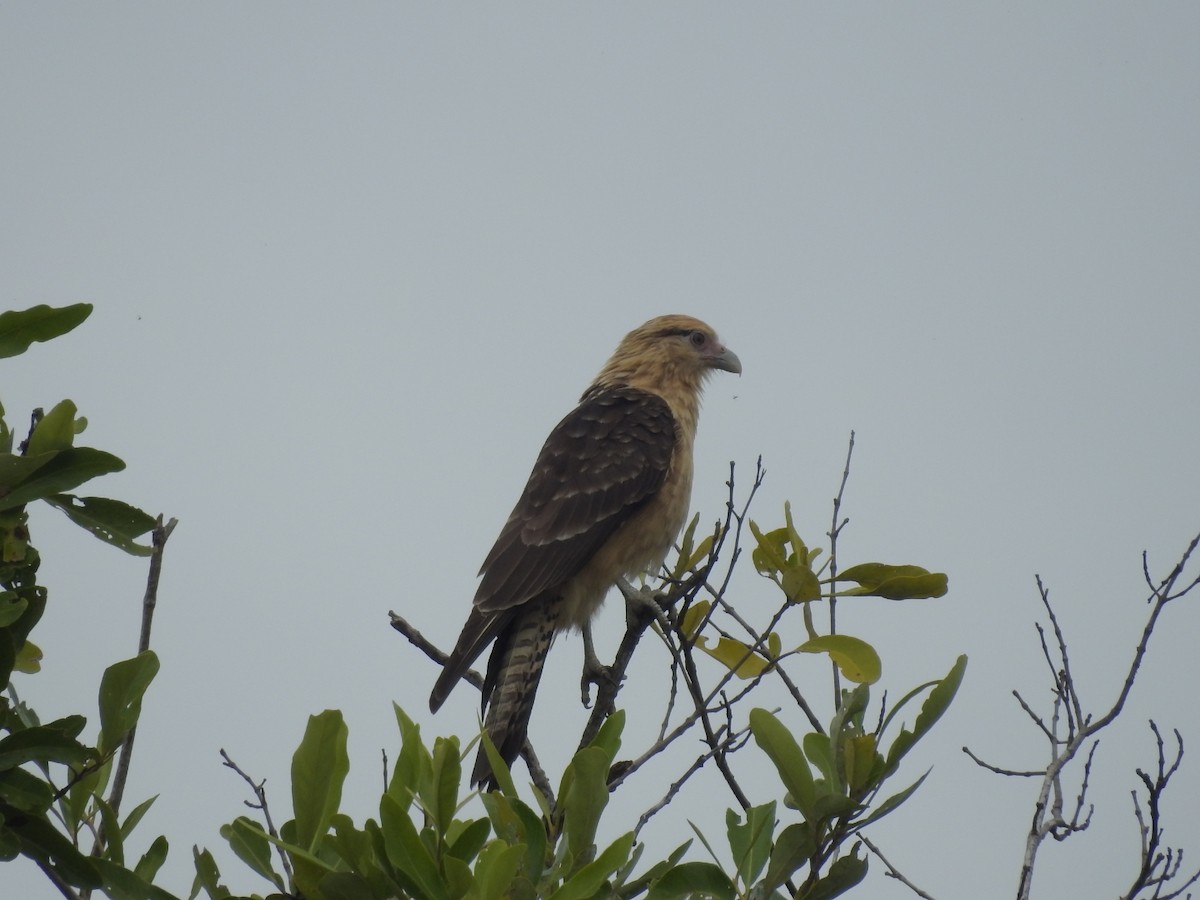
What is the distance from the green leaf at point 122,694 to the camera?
8.42 ft

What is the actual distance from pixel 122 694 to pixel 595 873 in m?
1.09

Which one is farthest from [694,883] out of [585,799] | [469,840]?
[469,840]

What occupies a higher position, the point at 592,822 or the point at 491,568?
the point at 491,568

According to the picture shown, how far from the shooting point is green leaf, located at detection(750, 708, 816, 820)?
259 cm

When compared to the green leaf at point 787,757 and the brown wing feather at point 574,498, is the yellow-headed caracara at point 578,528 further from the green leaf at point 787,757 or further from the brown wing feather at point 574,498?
the green leaf at point 787,757

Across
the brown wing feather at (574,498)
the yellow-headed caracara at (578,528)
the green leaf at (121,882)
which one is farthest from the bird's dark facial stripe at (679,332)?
the green leaf at (121,882)

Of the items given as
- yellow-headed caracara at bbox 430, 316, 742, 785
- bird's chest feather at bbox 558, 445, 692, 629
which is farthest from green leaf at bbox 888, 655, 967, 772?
bird's chest feather at bbox 558, 445, 692, 629

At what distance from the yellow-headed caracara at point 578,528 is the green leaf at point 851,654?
1.79 meters

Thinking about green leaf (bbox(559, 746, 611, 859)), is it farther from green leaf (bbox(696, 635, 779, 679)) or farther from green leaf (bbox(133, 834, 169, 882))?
green leaf (bbox(696, 635, 779, 679))

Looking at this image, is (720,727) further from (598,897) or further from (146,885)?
(146,885)

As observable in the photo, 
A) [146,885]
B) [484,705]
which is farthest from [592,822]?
[484,705]

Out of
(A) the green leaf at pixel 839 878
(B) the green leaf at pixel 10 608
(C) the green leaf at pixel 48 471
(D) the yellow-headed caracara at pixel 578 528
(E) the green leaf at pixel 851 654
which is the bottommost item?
(A) the green leaf at pixel 839 878

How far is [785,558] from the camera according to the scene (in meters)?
3.71

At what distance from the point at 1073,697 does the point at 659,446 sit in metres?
2.84
